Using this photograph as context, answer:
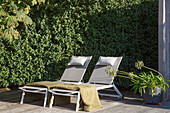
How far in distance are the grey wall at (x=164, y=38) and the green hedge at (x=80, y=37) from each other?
1.26 metres

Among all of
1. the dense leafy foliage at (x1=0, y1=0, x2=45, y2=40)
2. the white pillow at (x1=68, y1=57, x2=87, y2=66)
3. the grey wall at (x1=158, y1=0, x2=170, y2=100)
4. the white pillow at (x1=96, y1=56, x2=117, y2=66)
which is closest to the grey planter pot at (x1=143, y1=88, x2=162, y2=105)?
the grey wall at (x1=158, y1=0, x2=170, y2=100)

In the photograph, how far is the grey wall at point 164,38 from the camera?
493 centimetres

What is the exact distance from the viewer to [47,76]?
6.38 meters

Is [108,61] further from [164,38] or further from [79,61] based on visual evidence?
[164,38]

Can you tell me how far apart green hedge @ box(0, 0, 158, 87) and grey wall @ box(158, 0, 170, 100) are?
1.26 metres

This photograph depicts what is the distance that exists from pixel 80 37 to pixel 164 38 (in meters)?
2.28

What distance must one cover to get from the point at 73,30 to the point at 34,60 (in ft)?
4.22

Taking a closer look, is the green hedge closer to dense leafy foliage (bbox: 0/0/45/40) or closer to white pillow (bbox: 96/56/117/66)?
white pillow (bbox: 96/56/117/66)

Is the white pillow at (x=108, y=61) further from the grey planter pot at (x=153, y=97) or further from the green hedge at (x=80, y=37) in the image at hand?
the grey planter pot at (x=153, y=97)

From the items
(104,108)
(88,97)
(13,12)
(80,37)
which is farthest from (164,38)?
(13,12)

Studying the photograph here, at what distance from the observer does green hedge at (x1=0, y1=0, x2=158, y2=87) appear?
6.21 meters

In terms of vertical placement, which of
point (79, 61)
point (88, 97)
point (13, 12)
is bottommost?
point (88, 97)

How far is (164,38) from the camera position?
16.2 feet

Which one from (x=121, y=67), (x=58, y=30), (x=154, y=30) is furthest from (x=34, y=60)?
(x=154, y=30)
